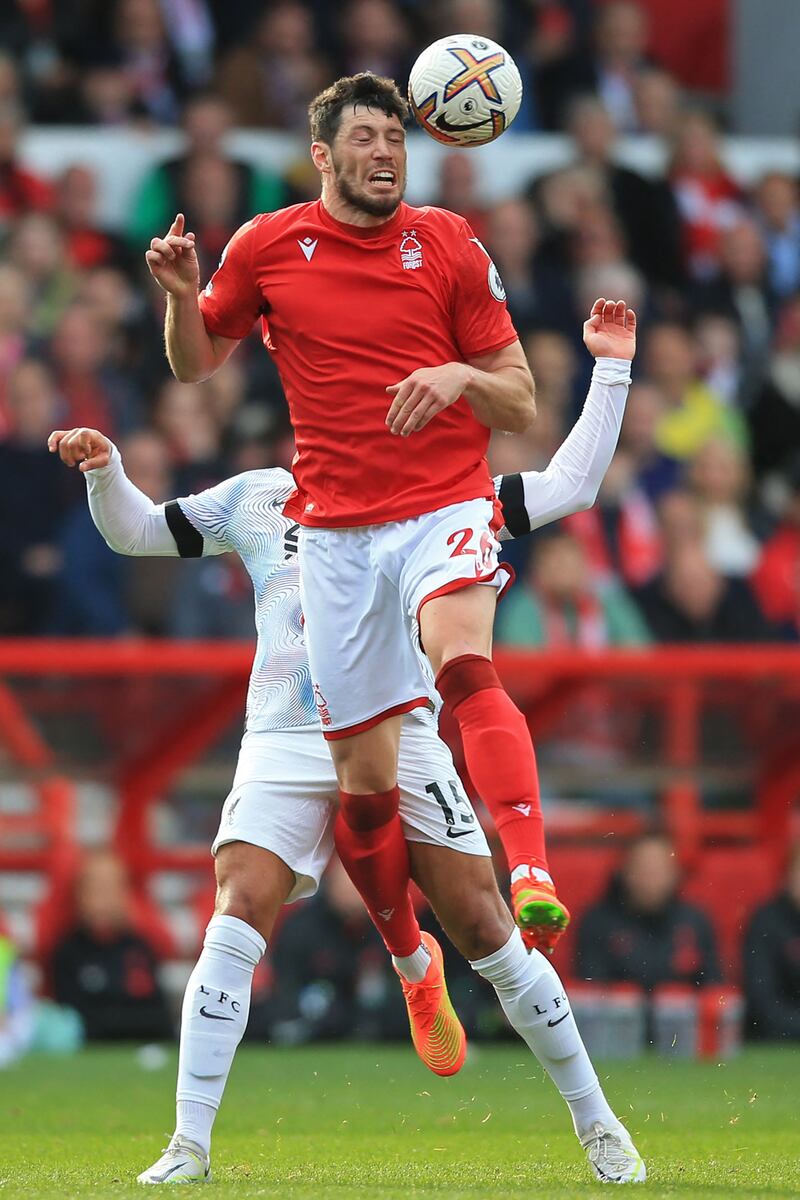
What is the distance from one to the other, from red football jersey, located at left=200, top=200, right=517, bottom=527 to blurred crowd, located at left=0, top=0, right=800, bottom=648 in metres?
5.59

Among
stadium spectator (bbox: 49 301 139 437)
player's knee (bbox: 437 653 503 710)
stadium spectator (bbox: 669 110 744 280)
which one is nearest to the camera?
player's knee (bbox: 437 653 503 710)

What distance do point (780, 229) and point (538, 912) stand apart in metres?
11.5

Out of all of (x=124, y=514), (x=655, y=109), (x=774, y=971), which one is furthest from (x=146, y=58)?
(x=124, y=514)

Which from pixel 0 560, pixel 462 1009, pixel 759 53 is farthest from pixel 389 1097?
pixel 759 53

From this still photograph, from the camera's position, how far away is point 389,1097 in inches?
384

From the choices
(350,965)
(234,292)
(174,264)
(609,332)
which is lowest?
(350,965)

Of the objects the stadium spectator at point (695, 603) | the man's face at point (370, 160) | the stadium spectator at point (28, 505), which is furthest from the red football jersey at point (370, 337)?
the stadium spectator at point (695, 603)

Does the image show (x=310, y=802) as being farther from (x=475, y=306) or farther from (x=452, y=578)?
(x=475, y=306)

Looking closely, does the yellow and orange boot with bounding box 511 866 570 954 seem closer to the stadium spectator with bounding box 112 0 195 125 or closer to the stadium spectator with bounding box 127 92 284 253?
the stadium spectator with bounding box 127 92 284 253

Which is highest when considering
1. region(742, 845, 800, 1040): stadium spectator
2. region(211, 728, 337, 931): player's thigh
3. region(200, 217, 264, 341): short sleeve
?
region(200, 217, 264, 341): short sleeve

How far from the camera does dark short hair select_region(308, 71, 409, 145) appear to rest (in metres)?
6.43

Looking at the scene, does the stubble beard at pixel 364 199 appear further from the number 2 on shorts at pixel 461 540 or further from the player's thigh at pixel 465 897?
the player's thigh at pixel 465 897

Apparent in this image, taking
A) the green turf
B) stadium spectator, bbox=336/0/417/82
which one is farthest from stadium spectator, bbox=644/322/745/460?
the green turf

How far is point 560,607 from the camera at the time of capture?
12766 millimetres
